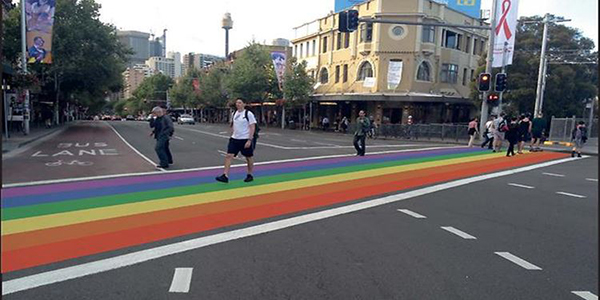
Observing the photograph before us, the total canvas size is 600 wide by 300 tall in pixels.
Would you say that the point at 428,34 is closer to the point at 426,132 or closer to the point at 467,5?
the point at 467,5

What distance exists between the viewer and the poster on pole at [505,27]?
20016 millimetres

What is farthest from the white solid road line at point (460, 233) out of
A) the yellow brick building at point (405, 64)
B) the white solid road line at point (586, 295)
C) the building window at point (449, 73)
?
the building window at point (449, 73)

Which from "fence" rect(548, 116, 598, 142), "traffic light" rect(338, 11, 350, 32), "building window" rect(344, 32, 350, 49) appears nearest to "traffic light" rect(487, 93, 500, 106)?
"traffic light" rect(338, 11, 350, 32)

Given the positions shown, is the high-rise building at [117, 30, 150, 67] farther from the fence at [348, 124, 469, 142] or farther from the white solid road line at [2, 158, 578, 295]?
the white solid road line at [2, 158, 578, 295]

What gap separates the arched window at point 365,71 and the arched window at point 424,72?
14.1 ft

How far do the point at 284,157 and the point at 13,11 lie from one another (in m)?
24.9

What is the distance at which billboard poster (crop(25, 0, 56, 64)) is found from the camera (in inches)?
758

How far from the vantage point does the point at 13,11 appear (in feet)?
92.2

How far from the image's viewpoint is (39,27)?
783 inches

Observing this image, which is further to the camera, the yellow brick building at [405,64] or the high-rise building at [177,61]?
the high-rise building at [177,61]

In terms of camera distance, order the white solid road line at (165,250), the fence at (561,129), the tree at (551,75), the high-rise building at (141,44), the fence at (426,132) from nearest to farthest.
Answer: the white solid road line at (165,250) → the fence at (561,129) → the fence at (426,132) → the tree at (551,75) → the high-rise building at (141,44)

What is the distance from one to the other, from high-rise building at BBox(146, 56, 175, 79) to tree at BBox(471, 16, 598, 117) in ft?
476

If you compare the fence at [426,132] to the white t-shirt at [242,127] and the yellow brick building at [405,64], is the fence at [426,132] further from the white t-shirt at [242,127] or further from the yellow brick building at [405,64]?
the white t-shirt at [242,127]

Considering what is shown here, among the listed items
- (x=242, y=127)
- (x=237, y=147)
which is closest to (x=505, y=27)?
(x=242, y=127)
